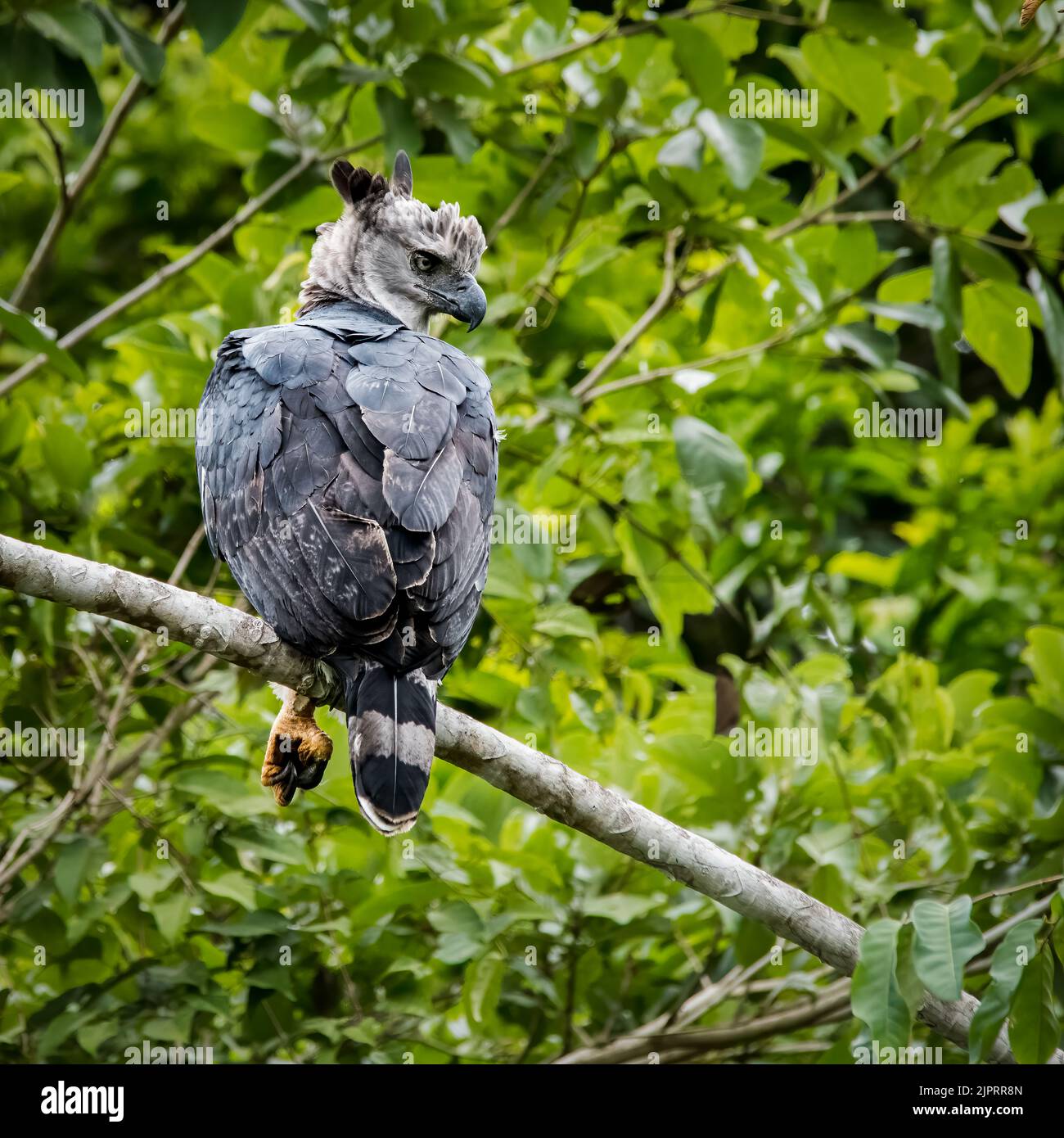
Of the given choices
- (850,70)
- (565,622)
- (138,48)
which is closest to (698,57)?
(850,70)

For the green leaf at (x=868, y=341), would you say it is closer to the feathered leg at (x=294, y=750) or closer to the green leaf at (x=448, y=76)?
the green leaf at (x=448, y=76)

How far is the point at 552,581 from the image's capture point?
4.62m

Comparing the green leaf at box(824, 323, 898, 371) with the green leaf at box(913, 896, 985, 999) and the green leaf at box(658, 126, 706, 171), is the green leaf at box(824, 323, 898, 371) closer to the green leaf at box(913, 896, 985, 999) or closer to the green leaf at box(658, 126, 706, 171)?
the green leaf at box(658, 126, 706, 171)

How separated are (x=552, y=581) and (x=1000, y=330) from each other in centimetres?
192

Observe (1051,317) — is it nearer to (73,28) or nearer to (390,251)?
(390,251)

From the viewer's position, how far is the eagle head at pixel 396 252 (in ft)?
14.6

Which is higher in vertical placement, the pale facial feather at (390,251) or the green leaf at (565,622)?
the pale facial feather at (390,251)

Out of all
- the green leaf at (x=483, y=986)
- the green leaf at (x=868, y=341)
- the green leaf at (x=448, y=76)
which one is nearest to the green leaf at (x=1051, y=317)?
the green leaf at (x=868, y=341)

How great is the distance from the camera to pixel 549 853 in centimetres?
438

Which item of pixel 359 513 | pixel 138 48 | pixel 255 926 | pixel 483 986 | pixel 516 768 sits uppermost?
pixel 138 48

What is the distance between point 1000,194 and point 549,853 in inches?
111

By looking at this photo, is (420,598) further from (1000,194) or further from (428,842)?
(1000,194)

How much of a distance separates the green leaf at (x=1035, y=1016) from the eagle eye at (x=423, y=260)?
2.79 metres

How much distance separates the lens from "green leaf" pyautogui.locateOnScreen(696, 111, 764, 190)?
13.8 feet
